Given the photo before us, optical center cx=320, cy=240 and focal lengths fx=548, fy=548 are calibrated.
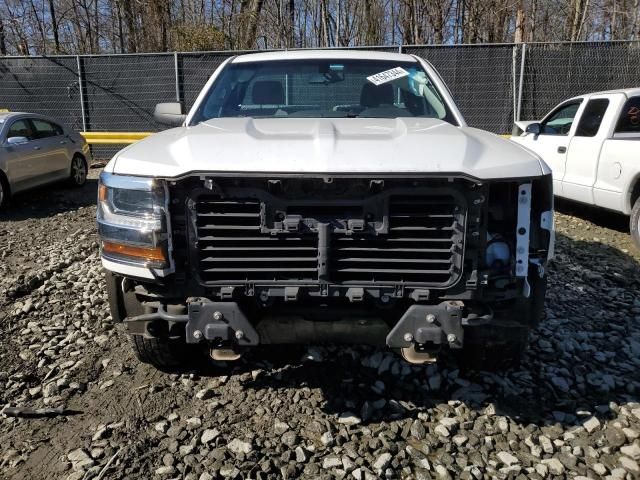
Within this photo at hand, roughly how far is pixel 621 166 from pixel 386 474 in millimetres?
5480

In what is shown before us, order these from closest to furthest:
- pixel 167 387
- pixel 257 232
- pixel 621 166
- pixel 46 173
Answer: pixel 257 232 < pixel 167 387 < pixel 621 166 < pixel 46 173

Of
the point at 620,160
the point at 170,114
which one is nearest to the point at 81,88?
the point at 170,114

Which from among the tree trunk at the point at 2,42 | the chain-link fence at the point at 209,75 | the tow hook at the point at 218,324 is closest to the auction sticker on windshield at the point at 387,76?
the tow hook at the point at 218,324

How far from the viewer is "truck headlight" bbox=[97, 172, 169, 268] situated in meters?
2.52

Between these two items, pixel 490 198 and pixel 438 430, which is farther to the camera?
pixel 438 430

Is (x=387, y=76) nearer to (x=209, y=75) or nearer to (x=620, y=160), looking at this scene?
(x=620, y=160)

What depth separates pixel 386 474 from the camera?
2568 millimetres

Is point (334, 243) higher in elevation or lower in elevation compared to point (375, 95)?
lower

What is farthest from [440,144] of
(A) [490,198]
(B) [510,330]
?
(B) [510,330]

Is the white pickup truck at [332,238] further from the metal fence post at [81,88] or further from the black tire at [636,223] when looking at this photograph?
the metal fence post at [81,88]

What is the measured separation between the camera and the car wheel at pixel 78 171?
1019 centimetres

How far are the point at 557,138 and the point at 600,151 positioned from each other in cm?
102

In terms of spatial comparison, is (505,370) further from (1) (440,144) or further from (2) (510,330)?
(1) (440,144)

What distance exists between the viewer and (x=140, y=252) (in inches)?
101
